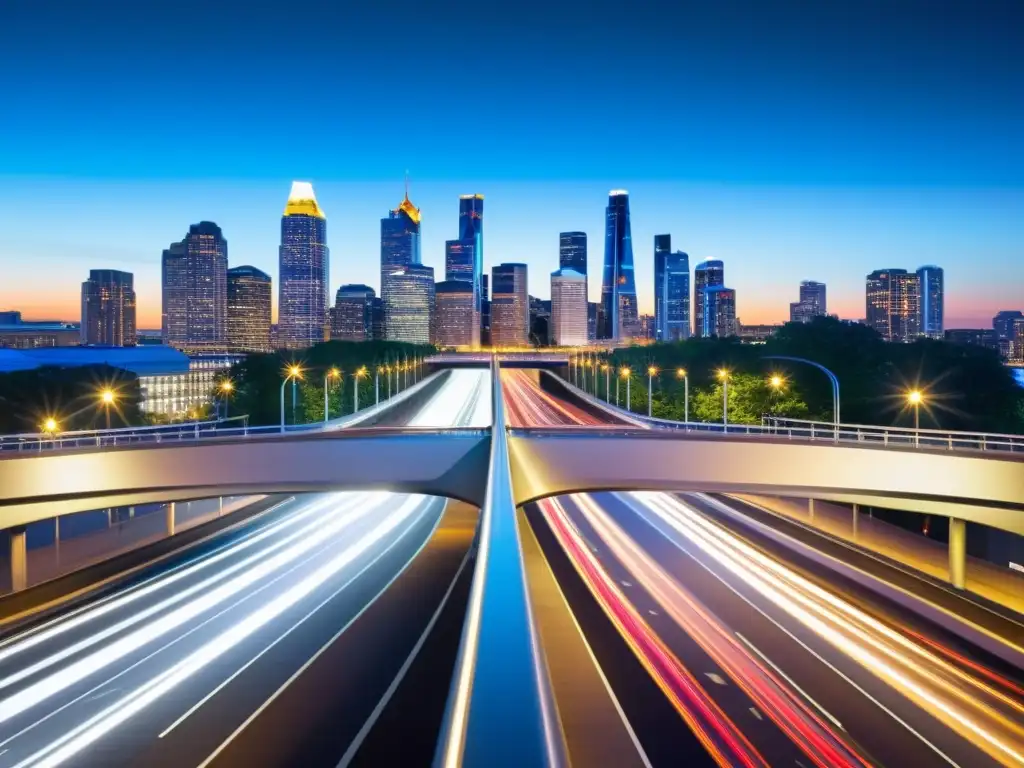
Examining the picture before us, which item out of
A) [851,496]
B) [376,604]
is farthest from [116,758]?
[851,496]

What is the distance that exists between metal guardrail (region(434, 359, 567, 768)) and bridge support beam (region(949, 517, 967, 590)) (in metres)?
26.0

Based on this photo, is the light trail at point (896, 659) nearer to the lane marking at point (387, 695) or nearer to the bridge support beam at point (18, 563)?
the lane marking at point (387, 695)

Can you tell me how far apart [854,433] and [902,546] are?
6.19 meters

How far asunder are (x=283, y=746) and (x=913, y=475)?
27.5 metres

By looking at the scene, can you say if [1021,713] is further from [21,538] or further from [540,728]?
[21,538]

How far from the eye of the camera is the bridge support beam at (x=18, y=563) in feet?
98.8

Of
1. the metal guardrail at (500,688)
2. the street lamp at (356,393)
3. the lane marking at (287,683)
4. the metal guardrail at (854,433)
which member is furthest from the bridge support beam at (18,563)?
the street lamp at (356,393)

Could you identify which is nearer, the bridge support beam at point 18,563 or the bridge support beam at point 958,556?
the bridge support beam at point 18,563

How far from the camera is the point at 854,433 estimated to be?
1387 inches

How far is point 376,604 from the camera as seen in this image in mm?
27875

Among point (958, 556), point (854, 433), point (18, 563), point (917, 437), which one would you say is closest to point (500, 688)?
point (958, 556)

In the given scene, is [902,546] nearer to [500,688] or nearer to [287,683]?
[287,683]

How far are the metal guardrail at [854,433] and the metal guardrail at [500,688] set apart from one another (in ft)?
82.3

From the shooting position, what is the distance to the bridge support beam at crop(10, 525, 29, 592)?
98.8 ft
